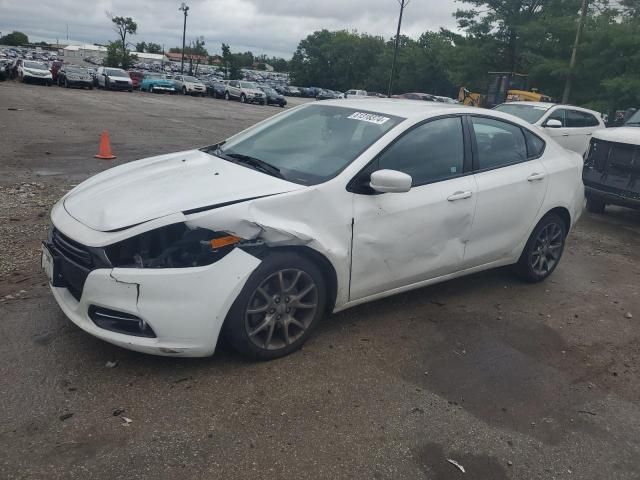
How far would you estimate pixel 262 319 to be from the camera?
339 centimetres

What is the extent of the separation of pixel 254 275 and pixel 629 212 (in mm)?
8380

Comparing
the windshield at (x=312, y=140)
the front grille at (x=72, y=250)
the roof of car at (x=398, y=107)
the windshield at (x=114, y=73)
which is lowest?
the front grille at (x=72, y=250)

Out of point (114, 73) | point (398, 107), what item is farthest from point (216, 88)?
point (398, 107)

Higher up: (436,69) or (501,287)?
(436,69)

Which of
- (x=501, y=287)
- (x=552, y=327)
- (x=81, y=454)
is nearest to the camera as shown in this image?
(x=81, y=454)

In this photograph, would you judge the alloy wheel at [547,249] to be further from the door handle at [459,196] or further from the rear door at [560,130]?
the rear door at [560,130]

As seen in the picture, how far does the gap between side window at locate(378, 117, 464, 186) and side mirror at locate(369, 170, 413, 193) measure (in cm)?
24

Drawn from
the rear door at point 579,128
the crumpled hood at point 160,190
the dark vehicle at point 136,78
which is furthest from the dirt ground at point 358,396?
the dark vehicle at point 136,78

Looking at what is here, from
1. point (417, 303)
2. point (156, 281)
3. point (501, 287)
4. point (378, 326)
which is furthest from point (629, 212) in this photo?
point (156, 281)

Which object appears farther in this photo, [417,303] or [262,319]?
[417,303]

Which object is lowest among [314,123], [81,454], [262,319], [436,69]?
[81,454]

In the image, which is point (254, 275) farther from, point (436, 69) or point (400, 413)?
point (436, 69)

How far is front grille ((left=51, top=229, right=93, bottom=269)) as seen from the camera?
313 cm

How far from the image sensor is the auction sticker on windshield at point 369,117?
13.4 feet
